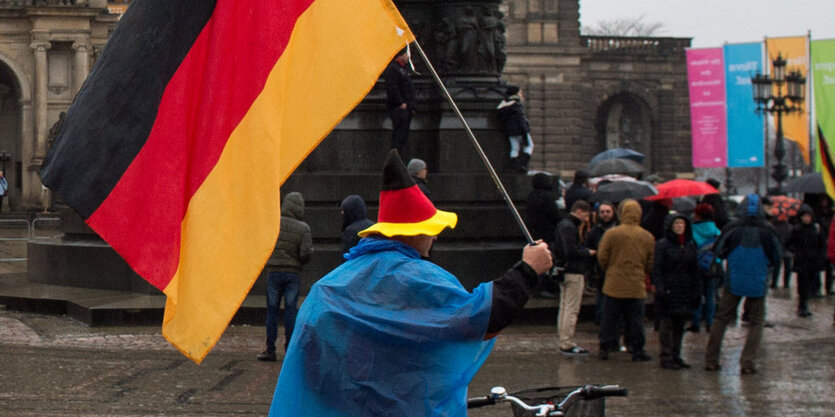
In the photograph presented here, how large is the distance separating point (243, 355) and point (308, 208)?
4167 mm

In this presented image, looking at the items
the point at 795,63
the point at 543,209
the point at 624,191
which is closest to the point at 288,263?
the point at 543,209

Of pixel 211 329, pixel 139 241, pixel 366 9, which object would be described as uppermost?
pixel 366 9

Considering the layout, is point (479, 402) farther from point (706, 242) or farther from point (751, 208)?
point (706, 242)

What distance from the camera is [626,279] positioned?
39.6 ft

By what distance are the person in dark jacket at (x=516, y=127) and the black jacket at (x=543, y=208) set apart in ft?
6.33

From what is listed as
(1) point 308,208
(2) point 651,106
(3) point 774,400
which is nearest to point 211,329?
(3) point 774,400

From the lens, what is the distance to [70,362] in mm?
10773

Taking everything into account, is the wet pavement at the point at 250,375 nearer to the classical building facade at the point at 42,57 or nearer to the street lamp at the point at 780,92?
the street lamp at the point at 780,92

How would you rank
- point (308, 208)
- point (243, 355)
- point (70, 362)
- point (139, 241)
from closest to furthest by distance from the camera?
point (139, 241)
point (70, 362)
point (243, 355)
point (308, 208)

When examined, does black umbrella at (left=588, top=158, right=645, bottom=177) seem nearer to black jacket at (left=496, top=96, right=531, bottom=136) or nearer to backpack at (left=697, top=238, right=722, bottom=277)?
black jacket at (left=496, top=96, right=531, bottom=136)

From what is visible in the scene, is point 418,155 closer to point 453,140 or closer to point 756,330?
point 453,140

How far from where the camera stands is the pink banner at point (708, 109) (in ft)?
121

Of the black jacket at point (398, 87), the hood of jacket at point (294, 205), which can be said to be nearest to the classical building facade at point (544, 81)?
the black jacket at point (398, 87)

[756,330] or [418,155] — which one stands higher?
[418,155]
